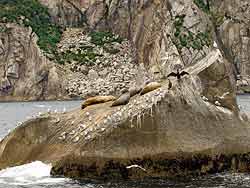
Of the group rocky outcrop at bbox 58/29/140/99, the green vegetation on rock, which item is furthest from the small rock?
the green vegetation on rock

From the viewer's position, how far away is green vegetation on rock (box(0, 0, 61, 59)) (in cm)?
14062

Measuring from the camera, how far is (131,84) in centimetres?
11856

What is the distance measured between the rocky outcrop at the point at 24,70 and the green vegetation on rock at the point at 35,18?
2.55m

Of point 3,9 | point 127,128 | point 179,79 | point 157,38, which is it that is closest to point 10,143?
point 127,128

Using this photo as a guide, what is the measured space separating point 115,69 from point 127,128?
367ft

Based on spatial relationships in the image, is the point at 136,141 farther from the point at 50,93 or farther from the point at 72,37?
the point at 72,37

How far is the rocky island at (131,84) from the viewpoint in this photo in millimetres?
25719

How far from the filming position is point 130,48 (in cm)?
14650

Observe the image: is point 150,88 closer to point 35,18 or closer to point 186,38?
point 186,38

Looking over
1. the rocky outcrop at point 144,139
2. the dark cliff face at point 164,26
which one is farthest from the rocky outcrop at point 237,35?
the rocky outcrop at point 144,139

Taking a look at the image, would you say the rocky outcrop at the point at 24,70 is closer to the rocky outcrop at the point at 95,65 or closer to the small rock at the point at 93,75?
the rocky outcrop at the point at 95,65

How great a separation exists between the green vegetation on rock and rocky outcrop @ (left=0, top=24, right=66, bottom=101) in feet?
8.37

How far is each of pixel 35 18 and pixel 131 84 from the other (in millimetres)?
39335

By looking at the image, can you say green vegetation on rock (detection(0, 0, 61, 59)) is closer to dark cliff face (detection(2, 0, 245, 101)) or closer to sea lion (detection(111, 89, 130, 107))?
dark cliff face (detection(2, 0, 245, 101))
